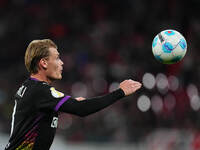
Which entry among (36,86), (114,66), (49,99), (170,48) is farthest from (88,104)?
(114,66)

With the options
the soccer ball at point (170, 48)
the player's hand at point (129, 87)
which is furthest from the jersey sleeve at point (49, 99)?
the soccer ball at point (170, 48)

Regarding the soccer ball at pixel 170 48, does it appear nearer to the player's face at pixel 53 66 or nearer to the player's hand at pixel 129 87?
the player's hand at pixel 129 87

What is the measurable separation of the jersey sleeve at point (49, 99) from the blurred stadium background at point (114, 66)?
5.46 m

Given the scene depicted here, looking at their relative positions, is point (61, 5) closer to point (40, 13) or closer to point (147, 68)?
point (40, 13)

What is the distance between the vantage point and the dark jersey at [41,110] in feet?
15.0

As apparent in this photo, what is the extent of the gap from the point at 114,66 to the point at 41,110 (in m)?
8.40

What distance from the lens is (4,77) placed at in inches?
532

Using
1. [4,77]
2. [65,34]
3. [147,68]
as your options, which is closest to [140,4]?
[65,34]

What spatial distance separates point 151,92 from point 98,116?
1369mm

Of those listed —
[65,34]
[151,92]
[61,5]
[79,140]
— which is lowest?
[79,140]

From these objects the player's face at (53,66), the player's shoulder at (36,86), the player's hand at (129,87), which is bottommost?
the player's hand at (129,87)

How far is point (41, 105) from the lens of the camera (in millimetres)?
4582

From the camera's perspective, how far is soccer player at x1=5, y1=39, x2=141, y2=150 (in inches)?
180

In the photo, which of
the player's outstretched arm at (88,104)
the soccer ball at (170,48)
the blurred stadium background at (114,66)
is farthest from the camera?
the blurred stadium background at (114,66)
